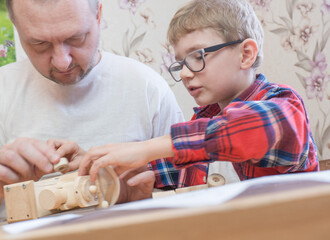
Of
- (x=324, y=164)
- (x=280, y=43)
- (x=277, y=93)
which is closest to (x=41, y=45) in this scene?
(x=277, y=93)

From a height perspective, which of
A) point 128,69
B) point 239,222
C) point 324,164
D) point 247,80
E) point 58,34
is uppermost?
point 58,34

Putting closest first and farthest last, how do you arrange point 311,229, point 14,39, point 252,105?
point 311,229 → point 252,105 → point 14,39

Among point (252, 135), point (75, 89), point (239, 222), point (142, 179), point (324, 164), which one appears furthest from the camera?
point (324, 164)

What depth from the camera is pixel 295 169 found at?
1.03 m

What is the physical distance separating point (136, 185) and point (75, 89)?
51 centimetres

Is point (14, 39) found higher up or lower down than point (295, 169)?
higher up

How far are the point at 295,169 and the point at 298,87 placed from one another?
150 cm

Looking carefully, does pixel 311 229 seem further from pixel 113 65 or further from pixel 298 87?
pixel 298 87

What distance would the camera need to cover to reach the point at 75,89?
5.06 feet

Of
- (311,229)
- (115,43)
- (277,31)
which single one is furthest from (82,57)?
(277,31)

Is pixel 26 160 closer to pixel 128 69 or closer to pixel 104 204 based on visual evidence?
pixel 104 204

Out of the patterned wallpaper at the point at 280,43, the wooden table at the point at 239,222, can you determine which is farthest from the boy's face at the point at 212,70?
the patterned wallpaper at the point at 280,43

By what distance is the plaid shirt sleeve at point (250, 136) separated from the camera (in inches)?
34.2

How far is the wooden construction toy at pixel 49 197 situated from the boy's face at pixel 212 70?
447 mm
